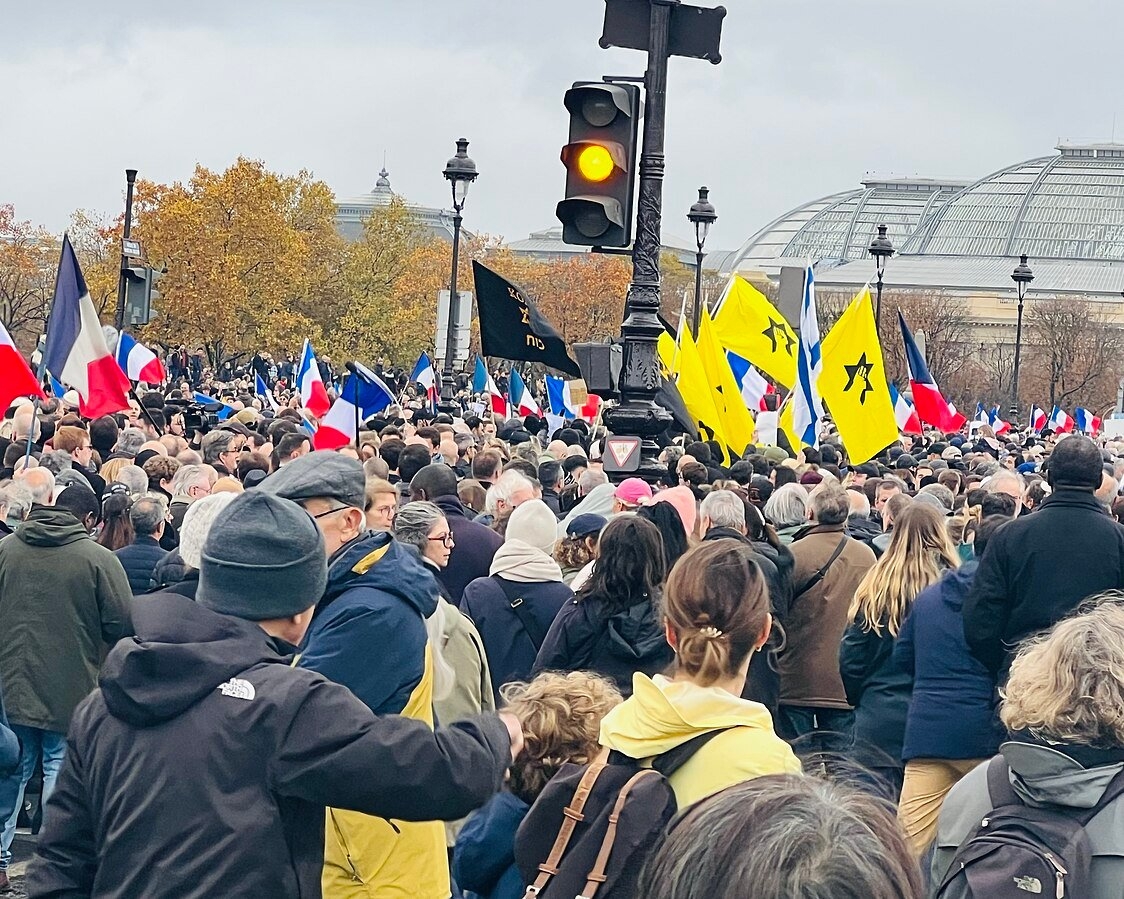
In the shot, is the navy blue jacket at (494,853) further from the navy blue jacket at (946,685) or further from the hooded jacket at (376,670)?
the navy blue jacket at (946,685)

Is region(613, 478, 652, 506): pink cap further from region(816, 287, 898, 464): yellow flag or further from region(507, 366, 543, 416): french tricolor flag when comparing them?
region(507, 366, 543, 416): french tricolor flag

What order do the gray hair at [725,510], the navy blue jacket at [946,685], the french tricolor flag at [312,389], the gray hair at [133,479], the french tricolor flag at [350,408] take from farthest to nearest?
1. the french tricolor flag at [312,389]
2. the french tricolor flag at [350,408]
3. the gray hair at [133,479]
4. the gray hair at [725,510]
5. the navy blue jacket at [946,685]

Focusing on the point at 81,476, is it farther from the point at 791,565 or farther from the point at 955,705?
the point at 955,705

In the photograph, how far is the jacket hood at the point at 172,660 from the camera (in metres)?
3.12

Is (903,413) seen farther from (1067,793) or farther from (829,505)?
(1067,793)

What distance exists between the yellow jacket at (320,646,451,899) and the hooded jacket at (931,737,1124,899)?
4.35 ft

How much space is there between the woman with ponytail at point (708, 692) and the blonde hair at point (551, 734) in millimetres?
374

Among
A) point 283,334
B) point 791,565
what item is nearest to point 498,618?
point 791,565

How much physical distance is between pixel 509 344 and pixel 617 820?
9731 millimetres

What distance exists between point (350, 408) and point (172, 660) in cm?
1157

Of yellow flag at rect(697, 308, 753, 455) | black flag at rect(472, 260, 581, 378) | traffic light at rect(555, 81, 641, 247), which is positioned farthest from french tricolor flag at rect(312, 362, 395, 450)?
traffic light at rect(555, 81, 641, 247)

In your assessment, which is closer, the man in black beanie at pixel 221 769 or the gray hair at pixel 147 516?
the man in black beanie at pixel 221 769

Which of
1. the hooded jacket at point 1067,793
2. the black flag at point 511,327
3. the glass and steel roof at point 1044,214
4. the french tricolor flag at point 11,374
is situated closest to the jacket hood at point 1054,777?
the hooded jacket at point 1067,793

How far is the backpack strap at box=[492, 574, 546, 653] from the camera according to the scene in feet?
22.1
